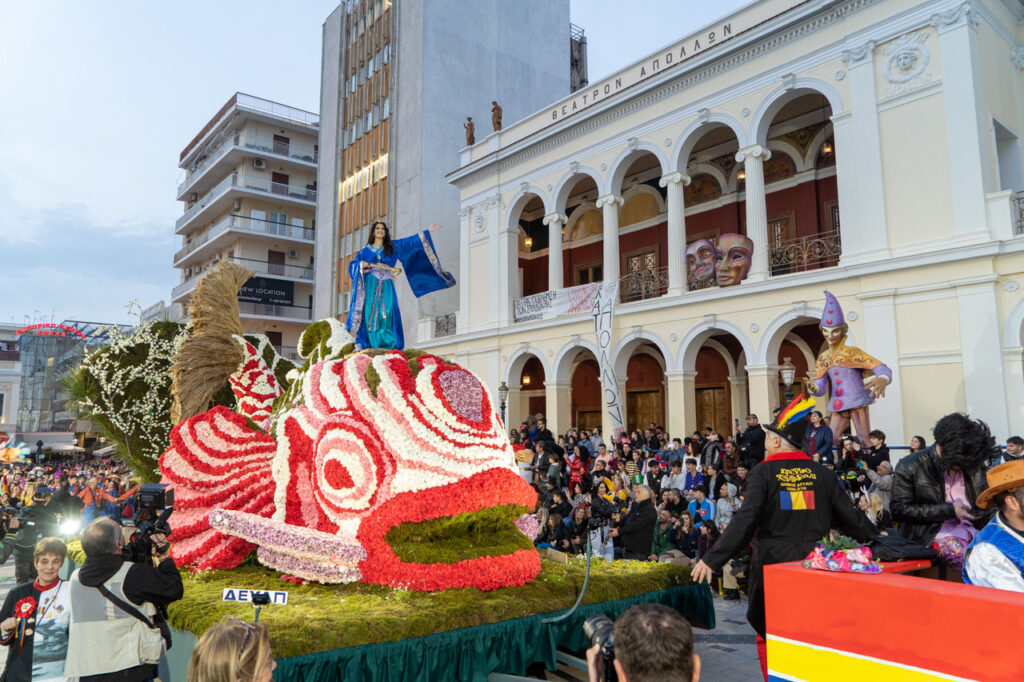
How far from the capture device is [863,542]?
409cm

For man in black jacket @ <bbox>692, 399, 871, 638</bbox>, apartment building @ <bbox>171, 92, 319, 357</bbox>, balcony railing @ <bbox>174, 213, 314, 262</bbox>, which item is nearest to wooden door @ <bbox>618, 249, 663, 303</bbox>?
man in black jacket @ <bbox>692, 399, 871, 638</bbox>

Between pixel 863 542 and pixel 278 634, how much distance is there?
12.1ft

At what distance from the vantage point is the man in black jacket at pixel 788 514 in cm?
399

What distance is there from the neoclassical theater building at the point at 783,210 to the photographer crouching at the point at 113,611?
12597 millimetres

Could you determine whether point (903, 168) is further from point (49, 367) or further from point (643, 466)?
point (49, 367)

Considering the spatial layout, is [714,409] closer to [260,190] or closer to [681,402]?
[681,402]

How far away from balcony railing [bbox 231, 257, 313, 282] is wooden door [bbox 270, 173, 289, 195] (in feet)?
13.1

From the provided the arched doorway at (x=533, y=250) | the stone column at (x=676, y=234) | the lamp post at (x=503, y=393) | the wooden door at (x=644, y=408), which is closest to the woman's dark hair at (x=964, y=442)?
the stone column at (x=676, y=234)

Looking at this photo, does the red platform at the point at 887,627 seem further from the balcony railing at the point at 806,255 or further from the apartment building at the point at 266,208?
the apartment building at the point at 266,208

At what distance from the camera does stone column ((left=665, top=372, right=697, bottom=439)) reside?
16.3 metres

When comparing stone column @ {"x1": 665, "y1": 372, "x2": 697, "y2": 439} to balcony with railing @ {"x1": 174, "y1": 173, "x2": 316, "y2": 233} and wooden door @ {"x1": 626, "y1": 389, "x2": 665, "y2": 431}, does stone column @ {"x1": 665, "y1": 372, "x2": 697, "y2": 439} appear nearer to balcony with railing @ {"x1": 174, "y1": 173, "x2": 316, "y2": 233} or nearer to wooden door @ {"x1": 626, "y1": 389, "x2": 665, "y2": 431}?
wooden door @ {"x1": 626, "y1": 389, "x2": 665, "y2": 431}

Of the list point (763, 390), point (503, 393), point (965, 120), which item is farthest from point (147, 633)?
point (503, 393)

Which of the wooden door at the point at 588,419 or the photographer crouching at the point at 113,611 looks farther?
the wooden door at the point at 588,419

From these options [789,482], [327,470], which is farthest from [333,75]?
[789,482]
